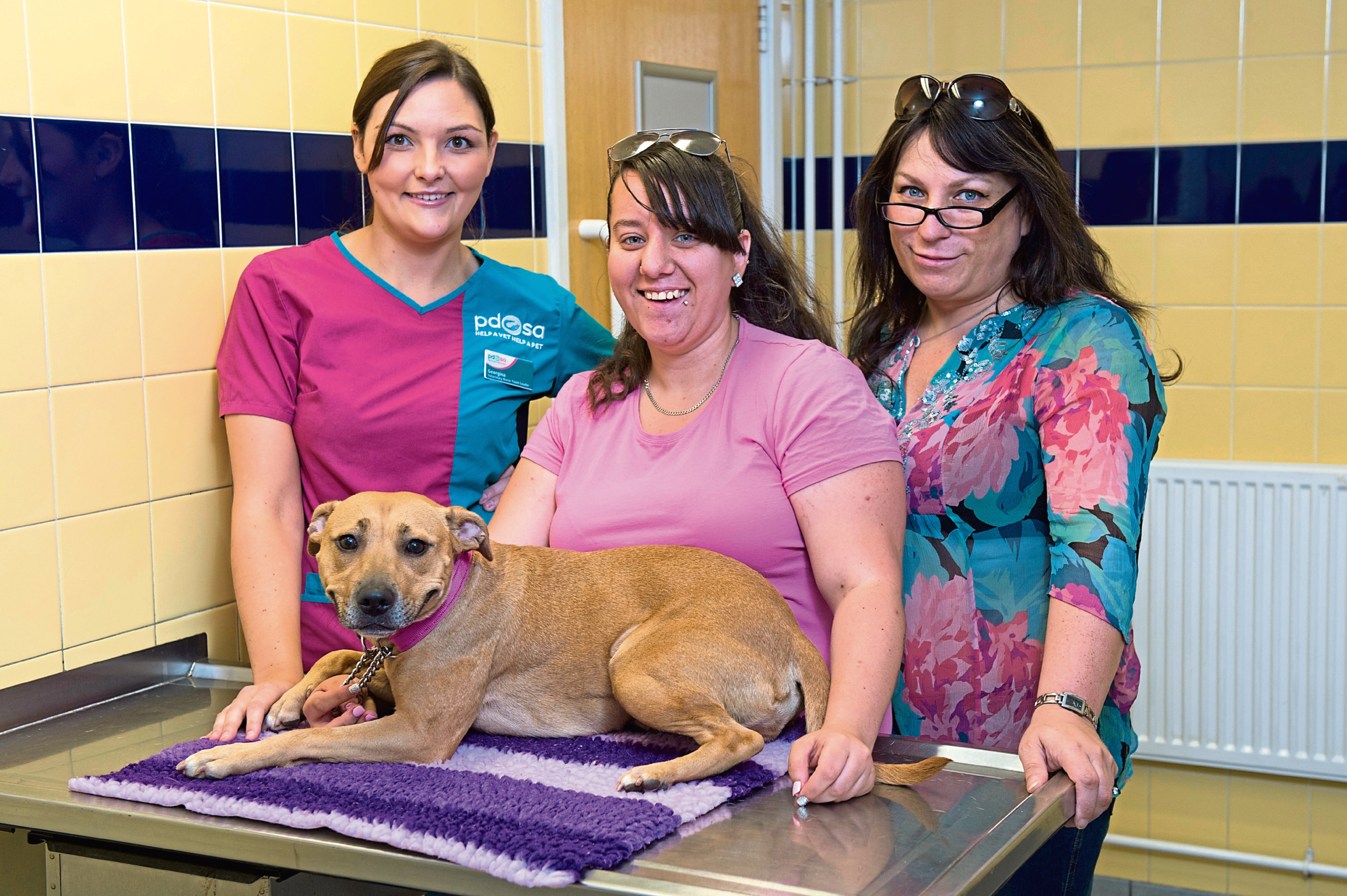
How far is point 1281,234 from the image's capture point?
3.56m

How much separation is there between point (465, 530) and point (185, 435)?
33.6 inches

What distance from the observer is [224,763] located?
152cm

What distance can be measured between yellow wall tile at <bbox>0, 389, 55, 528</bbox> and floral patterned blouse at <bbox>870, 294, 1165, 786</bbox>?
1364 mm

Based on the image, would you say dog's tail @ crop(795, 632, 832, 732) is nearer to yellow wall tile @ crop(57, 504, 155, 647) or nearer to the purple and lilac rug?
the purple and lilac rug

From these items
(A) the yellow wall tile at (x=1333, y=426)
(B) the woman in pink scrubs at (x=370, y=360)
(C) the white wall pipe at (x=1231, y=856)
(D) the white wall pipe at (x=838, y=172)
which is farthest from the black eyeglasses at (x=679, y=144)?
(C) the white wall pipe at (x=1231, y=856)

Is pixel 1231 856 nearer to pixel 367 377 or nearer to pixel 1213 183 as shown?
pixel 1213 183

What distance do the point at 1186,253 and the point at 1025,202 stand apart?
1975mm

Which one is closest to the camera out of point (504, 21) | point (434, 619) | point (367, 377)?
point (434, 619)

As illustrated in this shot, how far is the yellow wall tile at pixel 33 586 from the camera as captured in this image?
193cm

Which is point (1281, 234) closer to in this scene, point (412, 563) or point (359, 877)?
point (412, 563)

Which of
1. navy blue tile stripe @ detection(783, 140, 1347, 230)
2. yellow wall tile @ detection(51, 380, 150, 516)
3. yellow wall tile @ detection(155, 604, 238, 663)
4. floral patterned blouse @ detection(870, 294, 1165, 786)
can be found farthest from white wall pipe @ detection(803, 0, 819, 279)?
yellow wall tile @ detection(51, 380, 150, 516)

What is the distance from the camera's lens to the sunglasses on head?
6.26 ft

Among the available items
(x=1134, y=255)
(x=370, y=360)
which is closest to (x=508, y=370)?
(x=370, y=360)

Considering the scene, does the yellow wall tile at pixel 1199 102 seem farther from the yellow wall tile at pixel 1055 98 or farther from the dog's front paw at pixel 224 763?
the dog's front paw at pixel 224 763
